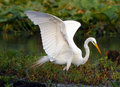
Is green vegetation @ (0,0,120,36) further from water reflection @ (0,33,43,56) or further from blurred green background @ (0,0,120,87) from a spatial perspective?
water reflection @ (0,33,43,56)

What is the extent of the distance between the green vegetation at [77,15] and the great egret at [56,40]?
5.03 meters

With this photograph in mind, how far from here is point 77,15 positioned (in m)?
12.1

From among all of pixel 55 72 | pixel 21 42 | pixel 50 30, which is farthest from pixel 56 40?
pixel 21 42

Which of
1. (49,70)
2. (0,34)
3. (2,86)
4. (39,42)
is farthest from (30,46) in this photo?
(2,86)

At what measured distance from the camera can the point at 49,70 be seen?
629 cm

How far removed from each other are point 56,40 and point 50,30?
26 centimetres

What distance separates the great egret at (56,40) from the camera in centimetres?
558

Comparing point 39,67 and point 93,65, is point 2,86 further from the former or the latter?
point 93,65

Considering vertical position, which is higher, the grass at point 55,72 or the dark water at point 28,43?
the grass at point 55,72

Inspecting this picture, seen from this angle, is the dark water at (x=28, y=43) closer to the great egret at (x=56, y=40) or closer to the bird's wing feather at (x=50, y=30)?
the great egret at (x=56, y=40)

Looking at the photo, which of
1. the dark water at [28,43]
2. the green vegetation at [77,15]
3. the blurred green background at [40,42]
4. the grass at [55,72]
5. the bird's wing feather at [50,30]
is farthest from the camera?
the green vegetation at [77,15]

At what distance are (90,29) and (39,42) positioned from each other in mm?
2203

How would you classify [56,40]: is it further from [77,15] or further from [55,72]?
[77,15]

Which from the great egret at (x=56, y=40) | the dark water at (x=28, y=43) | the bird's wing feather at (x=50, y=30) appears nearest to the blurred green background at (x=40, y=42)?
the dark water at (x=28, y=43)
